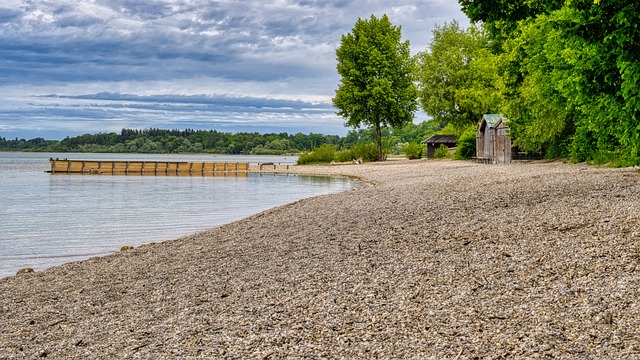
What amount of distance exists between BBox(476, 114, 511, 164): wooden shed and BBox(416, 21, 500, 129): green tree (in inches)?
576

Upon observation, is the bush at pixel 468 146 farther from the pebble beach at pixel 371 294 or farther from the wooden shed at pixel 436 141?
the pebble beach at pixel 371 294

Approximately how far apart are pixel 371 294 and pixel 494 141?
3979 centimetres

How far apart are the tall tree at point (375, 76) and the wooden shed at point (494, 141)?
52.6 ft

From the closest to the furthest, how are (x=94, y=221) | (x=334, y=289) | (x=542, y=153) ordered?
(x=334, y=289) → (x=94, y=221) → (x=542, y=153)

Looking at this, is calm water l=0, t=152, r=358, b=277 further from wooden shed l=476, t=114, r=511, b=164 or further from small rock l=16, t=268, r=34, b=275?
wooden shed l=476, t=114, r=511, b=164

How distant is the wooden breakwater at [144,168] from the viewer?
66750 mm

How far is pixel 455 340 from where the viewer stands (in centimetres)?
515

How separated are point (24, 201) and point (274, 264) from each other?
85.2 feet

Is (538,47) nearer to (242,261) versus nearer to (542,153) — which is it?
(542,153)

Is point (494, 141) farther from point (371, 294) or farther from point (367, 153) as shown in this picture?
point (371, 294)

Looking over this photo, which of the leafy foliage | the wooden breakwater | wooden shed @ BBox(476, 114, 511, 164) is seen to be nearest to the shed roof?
wooden shed @ BBox(476, 114, 511, 164)

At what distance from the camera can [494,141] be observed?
43969 millimetres

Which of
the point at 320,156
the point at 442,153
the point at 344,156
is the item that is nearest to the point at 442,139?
the point at 442,153

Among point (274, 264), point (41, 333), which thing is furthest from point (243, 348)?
point (274, 264)
